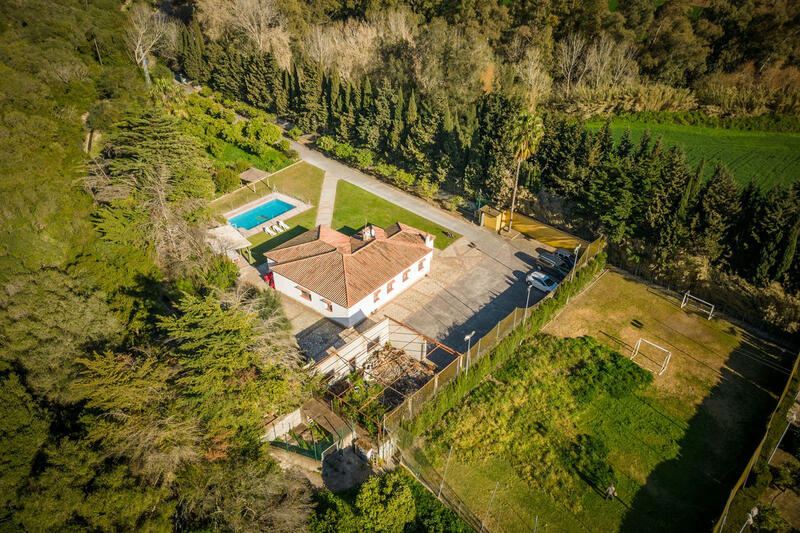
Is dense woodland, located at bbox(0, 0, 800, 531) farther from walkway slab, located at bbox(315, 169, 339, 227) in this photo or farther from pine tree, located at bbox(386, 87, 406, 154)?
walkway slab, located at bbox(315, 169, 339, 227)

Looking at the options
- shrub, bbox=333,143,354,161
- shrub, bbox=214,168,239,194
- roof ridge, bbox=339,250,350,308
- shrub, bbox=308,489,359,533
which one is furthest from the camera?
shrub, bbox=333,143,354,161

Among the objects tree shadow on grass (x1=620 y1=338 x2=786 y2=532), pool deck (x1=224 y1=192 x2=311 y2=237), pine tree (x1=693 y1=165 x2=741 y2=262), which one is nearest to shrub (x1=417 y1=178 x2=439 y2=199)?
pool deck (x1=224 y1=192 x2=311 y2=237)

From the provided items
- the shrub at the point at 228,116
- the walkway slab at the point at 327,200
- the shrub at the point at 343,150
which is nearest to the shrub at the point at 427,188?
the walkway slab at the point at 327,200

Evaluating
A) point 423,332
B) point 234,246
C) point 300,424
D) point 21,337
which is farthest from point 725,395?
point 21,337

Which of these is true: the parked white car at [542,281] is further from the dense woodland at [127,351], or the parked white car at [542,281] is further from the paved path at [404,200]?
the dense woodland at [127,351]

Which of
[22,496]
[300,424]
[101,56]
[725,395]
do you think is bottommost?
[300,424]

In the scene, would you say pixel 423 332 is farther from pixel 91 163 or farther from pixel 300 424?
pixel 91 163
